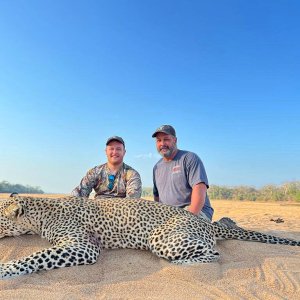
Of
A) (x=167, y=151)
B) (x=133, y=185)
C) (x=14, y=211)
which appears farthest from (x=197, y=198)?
(x=14, y=211)

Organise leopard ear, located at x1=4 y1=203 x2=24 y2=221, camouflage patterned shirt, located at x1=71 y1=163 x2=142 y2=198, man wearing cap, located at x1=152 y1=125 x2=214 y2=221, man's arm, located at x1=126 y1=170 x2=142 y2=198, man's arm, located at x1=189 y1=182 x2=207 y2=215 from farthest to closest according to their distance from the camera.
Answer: camouflage patterned shirt, located at x1=71 y1=163 x2=142 y2=198
man's arm, located at x1=126 y1=170 x2=142 y2=198
man wearing cap, located at x1=152 y1=125 x2=214 y2=221
man's arm, located at x1=189 y1=182 x2=207 y2=215
leopard ear, located at x1=4 y1=203 x2=24 y2=221

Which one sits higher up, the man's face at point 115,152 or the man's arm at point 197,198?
the man's face at point 115,152

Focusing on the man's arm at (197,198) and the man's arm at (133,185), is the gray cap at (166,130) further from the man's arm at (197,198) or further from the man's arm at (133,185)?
the man's arm at (197,198)

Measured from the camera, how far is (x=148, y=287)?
3.01 metres

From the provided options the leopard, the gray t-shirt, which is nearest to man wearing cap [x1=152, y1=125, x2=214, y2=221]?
the gray t-shirt

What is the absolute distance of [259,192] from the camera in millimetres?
21672

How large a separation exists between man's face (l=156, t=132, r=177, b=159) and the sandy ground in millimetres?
1968

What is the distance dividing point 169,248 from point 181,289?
0.90m

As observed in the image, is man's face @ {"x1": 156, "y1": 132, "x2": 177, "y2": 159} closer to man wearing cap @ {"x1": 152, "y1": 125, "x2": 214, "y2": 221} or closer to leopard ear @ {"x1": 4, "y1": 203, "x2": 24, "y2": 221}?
man wearing cap @ {"x1": 152, "y1": 125, "x2": 214, "y2": 221}

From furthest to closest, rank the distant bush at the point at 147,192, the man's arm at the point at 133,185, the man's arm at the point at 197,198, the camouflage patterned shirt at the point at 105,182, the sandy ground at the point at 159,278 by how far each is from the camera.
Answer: the distant bush at the point at 147,192 → the camouflage patterned shirt at the point at 105,182 → the man's arm at the point at 133,185 → the man's arm at the point at 197,198 → the sandy ground at the point at 159,278

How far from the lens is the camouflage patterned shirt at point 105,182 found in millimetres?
6121

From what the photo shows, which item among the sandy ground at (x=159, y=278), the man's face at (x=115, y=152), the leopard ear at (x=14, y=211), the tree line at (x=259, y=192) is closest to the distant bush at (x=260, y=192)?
the tree line at (x=259, y=192)

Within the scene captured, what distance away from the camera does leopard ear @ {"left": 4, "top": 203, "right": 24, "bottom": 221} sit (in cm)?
432

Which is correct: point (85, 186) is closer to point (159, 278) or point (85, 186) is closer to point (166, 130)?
point (166, 130)
